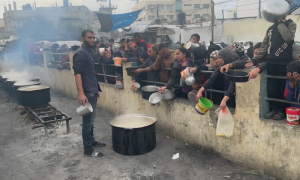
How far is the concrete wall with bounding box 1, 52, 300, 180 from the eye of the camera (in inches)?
135

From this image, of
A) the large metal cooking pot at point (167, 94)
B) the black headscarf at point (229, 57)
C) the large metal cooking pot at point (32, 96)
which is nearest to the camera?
the black headscarf at point (229, 57)

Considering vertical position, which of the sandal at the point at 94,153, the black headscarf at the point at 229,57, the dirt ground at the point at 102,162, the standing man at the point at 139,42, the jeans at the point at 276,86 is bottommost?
the dirt ground at the point at 102,162

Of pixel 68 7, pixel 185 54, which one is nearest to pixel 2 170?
pixel 185 54

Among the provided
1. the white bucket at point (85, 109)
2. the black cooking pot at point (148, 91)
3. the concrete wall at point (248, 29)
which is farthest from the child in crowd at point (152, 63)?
the concrete wall at point (248, 29)

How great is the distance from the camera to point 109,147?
504 cm

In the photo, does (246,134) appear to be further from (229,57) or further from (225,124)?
(229,57)

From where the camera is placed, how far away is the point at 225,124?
3936mm

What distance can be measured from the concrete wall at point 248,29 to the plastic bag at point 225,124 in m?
19.3

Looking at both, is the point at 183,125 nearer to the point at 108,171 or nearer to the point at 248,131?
the point at 248,131

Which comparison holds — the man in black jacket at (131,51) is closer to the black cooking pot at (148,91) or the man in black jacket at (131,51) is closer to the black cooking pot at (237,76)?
the black cooking pot at (148,91)

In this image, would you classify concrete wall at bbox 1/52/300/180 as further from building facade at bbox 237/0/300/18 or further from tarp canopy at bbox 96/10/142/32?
building facade at bbox 237/0/300/18

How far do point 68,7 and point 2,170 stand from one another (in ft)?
173

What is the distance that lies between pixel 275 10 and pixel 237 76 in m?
1.15

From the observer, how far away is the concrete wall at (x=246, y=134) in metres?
3.44
